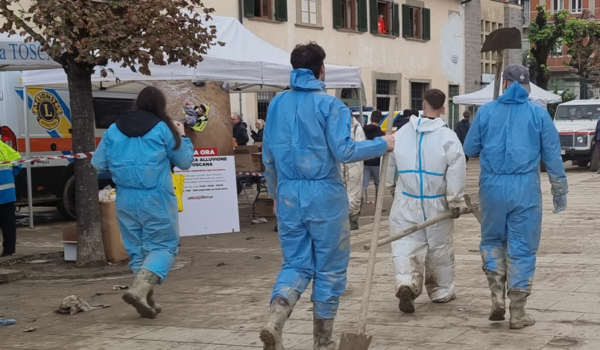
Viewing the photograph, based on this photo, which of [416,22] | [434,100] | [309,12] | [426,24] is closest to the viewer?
[434,100]

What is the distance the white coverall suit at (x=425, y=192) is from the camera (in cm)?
687

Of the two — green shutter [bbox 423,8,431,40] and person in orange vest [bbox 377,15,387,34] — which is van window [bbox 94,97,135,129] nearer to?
person in orange vest [bbox 377,15,387,34]

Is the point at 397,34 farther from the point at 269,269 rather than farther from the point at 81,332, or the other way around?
the point at 81,332

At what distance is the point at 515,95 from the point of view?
6.47 metres

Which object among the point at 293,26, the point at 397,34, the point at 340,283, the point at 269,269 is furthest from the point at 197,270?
the point at 397,34

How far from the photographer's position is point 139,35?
30.1ft

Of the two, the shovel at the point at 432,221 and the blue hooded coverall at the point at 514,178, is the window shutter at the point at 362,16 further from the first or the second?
the blue hooded coverall at the point at 514,178

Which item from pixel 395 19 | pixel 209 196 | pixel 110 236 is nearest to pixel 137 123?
pixel 110 236

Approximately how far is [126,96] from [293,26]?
13038 mm

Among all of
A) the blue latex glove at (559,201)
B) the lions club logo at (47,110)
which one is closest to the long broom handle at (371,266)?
the blue latex glove at (559,201)

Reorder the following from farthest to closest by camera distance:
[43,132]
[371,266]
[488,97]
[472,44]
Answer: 1. [472,44]
2. [488,97]
3. [43,132]
4. [371,266]

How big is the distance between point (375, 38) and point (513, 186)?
2618 centimetres

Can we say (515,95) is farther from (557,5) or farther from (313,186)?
(557,5)

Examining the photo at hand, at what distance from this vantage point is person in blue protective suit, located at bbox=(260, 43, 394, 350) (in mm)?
5242
